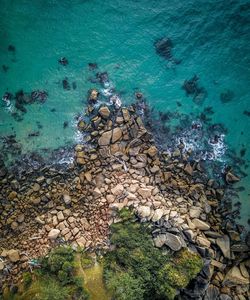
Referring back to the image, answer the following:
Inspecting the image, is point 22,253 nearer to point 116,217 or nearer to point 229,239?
point 116,217

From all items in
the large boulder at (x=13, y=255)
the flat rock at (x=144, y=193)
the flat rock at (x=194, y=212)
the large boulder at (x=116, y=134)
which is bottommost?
the large boulder at (x=13, y=255)

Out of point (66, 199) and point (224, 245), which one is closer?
point (66, 199)

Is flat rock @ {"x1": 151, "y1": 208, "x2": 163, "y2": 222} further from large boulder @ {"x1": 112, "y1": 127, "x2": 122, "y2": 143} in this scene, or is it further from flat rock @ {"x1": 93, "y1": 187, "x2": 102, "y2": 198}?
large boulder @ {"x1": 112, "y1": 127, "x2": 122, "y2": 143}

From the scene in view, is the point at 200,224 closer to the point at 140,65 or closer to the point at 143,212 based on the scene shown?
the point at 143,212

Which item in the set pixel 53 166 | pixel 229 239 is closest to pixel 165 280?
pixel 229 239

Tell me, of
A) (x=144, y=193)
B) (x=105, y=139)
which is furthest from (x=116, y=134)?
(x=144, y=193)

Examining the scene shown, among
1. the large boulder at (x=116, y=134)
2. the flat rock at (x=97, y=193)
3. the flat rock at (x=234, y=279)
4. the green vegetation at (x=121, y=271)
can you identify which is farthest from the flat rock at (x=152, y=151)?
the flat rock at (x=234, y=279)

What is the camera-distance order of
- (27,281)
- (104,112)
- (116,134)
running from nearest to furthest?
(27,281) → (116,134) → (104,112)

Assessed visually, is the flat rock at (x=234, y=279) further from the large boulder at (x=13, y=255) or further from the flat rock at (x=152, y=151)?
the large boulder at (x=13, y=255)
